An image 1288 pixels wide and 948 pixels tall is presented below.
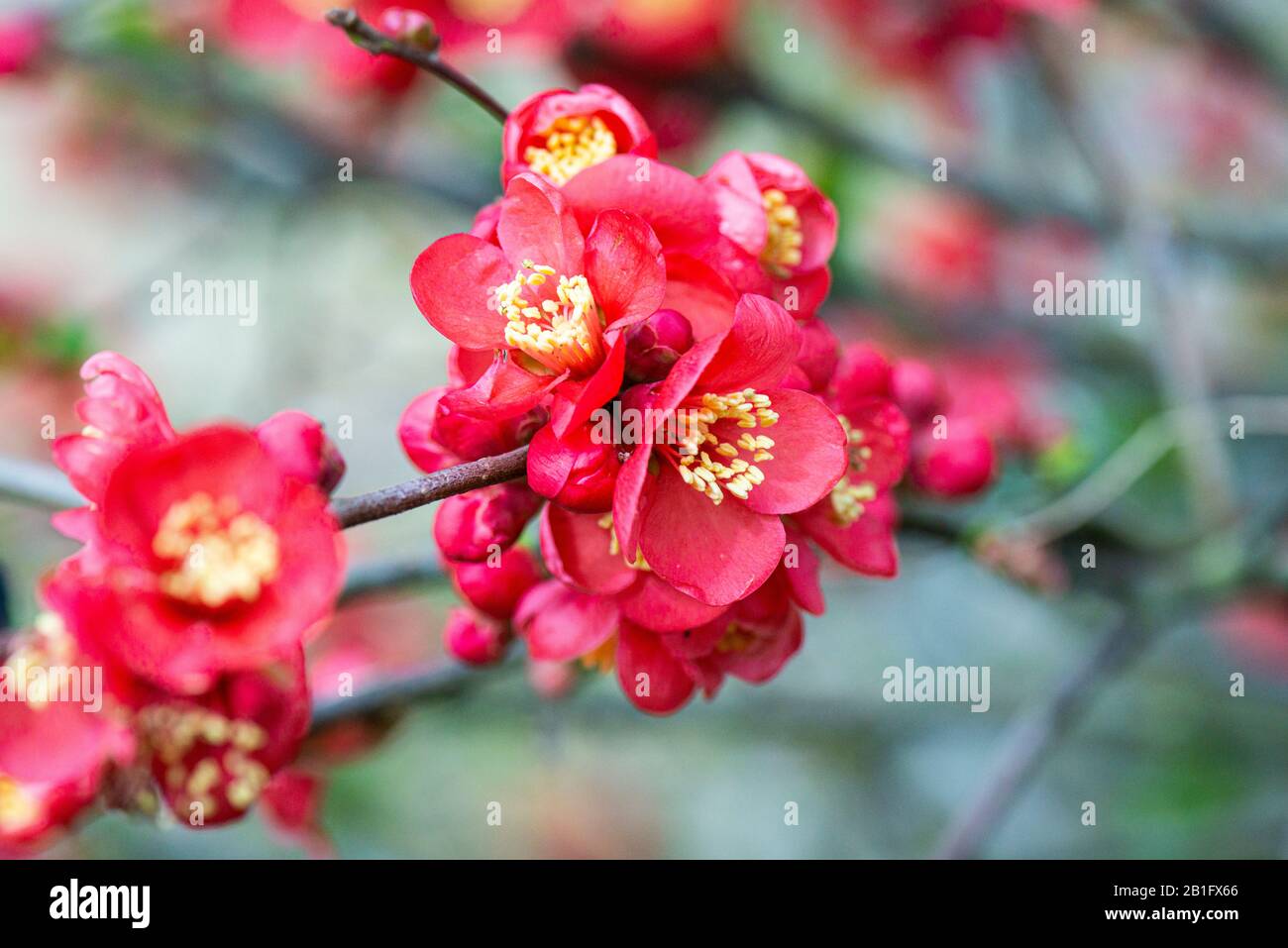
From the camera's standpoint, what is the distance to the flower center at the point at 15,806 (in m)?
0.78

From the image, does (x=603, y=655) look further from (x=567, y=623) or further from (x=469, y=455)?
(x=469, y=455)

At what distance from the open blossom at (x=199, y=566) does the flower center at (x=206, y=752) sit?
0.22 feet

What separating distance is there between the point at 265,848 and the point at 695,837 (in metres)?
0.87

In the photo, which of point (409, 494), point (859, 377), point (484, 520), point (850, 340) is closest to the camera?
point (409, 494)

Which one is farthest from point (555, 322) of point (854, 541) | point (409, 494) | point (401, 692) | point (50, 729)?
point (401, 692)

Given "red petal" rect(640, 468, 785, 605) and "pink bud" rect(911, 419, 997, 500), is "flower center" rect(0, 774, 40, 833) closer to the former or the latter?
"red petal" rect(640, 468, 785, 605)

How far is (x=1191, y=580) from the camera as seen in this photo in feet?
3.87

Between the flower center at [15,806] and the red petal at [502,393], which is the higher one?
the red petal at [502,393]

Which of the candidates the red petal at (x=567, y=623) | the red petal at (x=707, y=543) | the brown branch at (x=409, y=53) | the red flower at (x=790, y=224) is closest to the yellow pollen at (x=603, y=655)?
the red petal at (x=567, y=623)

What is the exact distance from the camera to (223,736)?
65cm

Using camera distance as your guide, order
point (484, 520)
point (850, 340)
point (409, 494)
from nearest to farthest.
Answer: point (409, 494) < point (484, 520) < point (850, 340)

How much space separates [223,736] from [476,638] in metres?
0.21

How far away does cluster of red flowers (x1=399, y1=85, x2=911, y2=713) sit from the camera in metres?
0.61

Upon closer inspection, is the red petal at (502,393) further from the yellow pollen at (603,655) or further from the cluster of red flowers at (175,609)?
the yellow pollen at (603,655)
